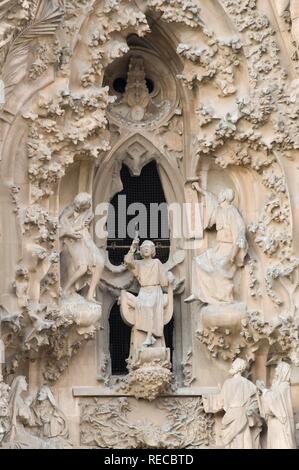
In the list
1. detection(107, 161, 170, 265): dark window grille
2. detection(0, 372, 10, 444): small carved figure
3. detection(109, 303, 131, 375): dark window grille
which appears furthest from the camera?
detection(107, 161, 170, 265): dark window grille

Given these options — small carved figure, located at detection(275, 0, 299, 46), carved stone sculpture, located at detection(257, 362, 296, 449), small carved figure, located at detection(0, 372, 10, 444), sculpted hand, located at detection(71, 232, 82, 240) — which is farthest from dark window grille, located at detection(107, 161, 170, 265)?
small carved figure, located at detection(0, 372, 10, 444)

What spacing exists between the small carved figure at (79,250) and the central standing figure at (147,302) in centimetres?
33

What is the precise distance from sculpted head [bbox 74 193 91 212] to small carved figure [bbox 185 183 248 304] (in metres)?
1.13

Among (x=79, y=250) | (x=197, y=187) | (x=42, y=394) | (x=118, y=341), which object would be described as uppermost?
(x=197, y=187)

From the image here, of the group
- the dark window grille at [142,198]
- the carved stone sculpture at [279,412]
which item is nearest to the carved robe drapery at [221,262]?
the dark window grille at [142,198]

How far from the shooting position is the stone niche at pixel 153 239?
16578 mm

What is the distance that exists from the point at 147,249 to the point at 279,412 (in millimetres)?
1959

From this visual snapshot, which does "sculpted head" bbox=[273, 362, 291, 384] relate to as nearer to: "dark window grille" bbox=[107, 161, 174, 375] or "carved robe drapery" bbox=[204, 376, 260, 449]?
"carved robe drapery" bbox=[204, 376, 260, 449]

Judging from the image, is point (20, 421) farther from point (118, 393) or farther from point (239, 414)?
point (239, 414)

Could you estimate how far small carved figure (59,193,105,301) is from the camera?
1689cm

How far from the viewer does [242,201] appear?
17359 millimetres

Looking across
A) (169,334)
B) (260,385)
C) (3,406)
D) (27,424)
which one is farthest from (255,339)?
(3,406)

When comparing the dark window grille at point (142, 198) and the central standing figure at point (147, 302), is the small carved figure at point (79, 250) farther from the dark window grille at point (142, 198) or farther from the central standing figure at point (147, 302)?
the dark window grille at point (142, 198)

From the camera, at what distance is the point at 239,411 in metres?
16.7
